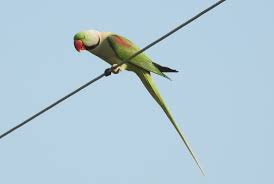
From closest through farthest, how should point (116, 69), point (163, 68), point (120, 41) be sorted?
point (116, 69) < point (163, 68) < point (120, 41)

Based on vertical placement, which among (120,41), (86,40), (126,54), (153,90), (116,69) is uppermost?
(86,40)

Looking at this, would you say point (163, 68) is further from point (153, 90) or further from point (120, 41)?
point (120, 41)

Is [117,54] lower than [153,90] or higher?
higher

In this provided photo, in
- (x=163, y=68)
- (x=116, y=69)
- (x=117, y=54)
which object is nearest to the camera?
(x=116, y=69)

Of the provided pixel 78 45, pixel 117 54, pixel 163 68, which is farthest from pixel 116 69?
pixel 78 45

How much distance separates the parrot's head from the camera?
23.2 feet

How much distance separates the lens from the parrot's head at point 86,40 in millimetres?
7074

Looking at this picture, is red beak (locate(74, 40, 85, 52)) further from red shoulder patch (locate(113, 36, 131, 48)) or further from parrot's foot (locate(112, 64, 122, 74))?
parrot's foot (locate(112, 64, 122, 74))

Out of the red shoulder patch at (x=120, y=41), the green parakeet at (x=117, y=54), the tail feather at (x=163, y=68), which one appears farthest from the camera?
the red shoulder patch at (x=120, y=41)

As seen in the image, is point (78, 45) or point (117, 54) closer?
point (117, 54)

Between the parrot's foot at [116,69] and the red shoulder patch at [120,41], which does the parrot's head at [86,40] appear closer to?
the red shoulder patch at [120,41]

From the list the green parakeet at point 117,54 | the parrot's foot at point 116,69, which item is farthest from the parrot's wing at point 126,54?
the parrot's foot at point 116,69

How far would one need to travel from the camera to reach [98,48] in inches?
279

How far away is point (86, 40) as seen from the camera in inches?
279
